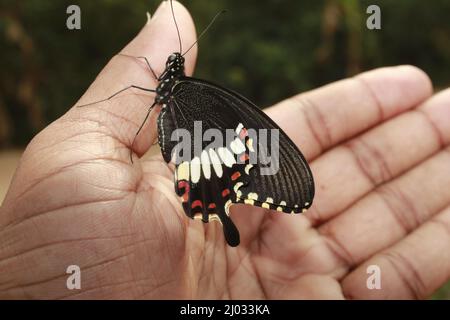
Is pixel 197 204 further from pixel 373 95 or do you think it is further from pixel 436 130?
pixel 436 130

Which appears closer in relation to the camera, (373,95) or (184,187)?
(184,187)

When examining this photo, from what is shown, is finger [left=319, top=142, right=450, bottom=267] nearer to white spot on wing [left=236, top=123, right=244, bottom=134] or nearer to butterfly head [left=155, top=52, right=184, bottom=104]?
white spot on wing [left=236, top=123, right=244, bottom=134]

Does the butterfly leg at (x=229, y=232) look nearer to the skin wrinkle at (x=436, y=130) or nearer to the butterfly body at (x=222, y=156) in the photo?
the butterfly body at (x=222, y=156)

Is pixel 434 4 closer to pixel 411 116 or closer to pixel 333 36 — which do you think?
pixel 333 36

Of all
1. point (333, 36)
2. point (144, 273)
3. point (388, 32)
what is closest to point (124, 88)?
point (144, 273)

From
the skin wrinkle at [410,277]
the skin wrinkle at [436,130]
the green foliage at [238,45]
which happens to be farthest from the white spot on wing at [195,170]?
the green foliage at [238,45]

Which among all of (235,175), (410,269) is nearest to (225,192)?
(235,175)

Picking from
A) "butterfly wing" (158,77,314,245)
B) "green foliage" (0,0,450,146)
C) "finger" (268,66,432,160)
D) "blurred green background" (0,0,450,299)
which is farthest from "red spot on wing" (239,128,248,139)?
"green foliage" (0,0,450,146)
